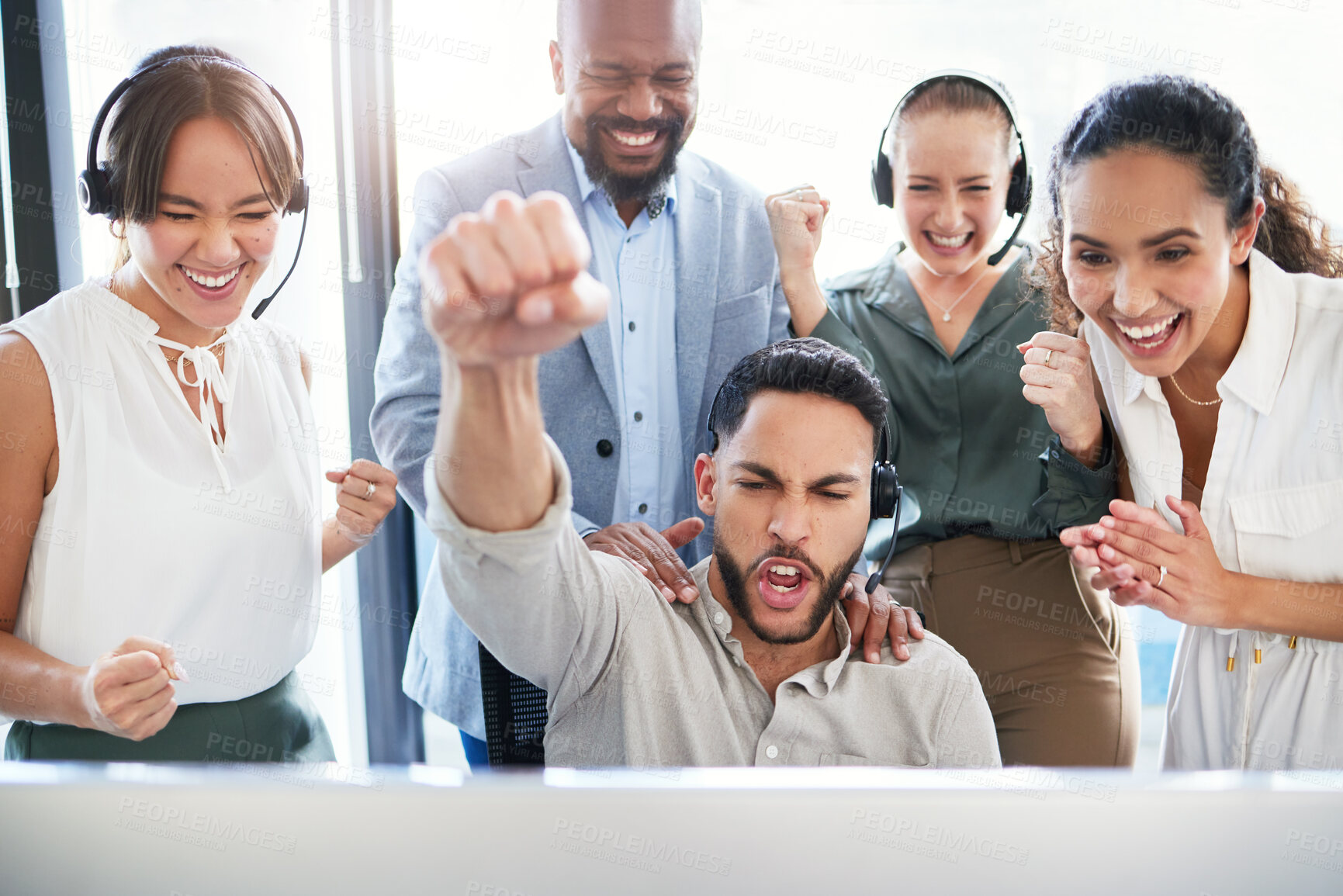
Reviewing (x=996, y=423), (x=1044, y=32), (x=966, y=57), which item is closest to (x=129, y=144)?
(x=996, y=423)

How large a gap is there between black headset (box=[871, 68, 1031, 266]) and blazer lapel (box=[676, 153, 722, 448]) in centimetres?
32

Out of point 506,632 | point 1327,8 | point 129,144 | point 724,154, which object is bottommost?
point 506,632

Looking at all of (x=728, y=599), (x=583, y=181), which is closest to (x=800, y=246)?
(x=583, y=181)

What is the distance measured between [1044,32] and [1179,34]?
15.9 inches

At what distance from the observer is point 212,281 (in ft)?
4.75

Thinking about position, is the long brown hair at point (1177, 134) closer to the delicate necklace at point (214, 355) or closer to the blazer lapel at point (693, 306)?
the blazer lapel at point (693, 306)

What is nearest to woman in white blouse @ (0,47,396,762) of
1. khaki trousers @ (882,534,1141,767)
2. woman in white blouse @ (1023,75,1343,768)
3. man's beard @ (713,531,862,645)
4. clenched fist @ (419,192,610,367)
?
man's beard @ (713,531,862,645)

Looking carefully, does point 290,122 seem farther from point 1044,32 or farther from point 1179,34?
point 1179,34

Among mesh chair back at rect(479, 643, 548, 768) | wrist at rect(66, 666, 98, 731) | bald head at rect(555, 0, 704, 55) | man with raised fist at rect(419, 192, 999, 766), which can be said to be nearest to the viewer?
man with raised fist at rect(419, 192, 999, 766)

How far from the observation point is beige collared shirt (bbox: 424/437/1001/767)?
1.26 m

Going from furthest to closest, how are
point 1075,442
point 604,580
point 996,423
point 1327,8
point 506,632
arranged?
point 1327,8 < point 996,423 < point 1075,442 < point 604,580 < point 506,632

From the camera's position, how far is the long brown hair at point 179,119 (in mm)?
1394

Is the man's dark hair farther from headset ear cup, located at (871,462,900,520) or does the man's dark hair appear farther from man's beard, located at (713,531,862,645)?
man's beard, located at (713,531,862,645)

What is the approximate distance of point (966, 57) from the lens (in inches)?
108
